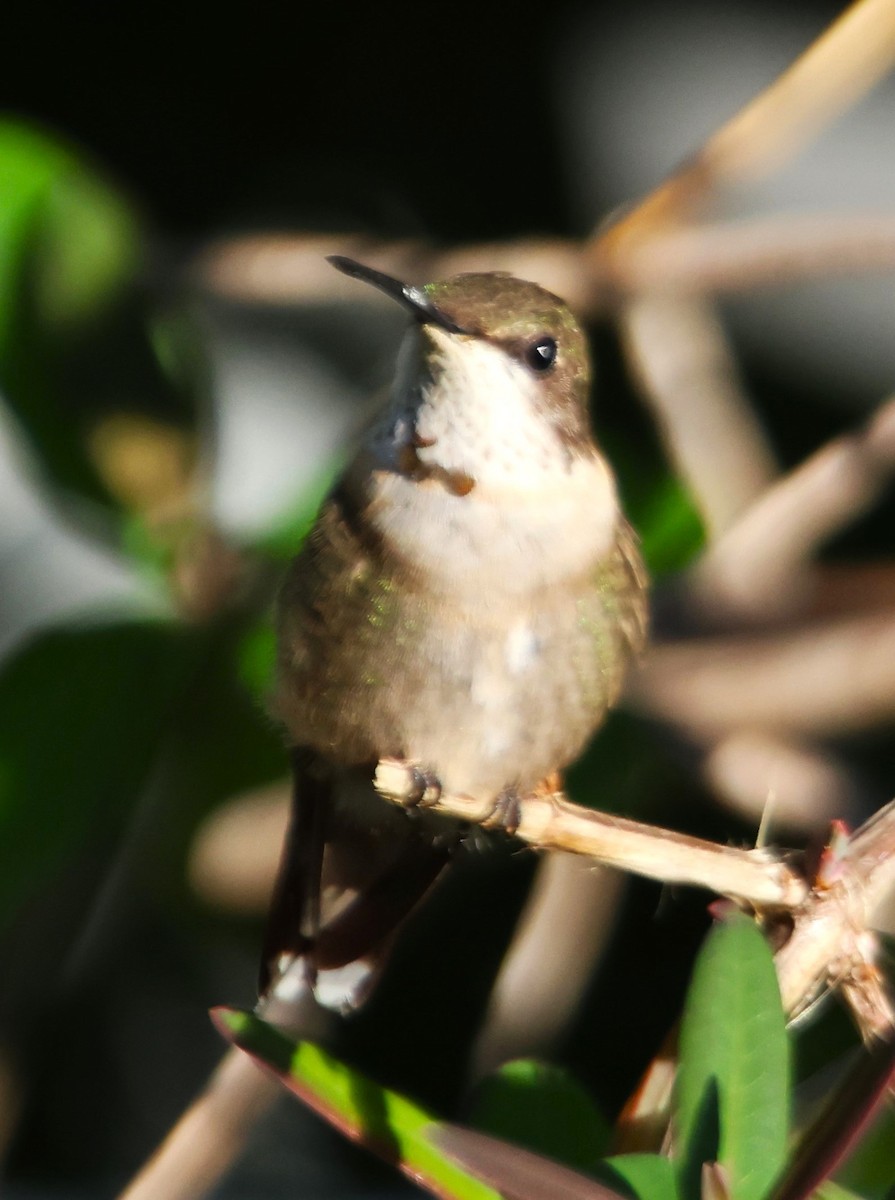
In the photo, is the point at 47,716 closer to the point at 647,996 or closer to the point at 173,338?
the point at 173,338

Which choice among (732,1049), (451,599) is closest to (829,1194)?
(732,1049)

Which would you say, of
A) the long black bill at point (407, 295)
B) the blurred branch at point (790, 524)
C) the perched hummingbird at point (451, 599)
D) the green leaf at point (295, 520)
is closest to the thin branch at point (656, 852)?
the perched hummingbird at point (451, 599)

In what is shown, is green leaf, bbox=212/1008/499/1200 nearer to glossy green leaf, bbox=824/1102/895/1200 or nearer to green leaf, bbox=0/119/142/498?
glossy green leaf, bbox=824/1102/895/1200

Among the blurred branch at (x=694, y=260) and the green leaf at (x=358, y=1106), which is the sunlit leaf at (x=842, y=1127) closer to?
the green leaf at (x=358, y=1106)

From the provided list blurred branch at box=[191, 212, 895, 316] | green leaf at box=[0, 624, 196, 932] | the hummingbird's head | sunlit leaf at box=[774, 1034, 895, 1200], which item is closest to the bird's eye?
the hummingbird's head

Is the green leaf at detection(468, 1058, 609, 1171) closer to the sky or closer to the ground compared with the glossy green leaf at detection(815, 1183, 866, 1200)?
closer to the ground

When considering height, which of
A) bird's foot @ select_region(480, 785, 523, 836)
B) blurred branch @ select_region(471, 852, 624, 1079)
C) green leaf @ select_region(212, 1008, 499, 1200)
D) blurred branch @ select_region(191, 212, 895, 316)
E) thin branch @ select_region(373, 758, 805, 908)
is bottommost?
blurred branch @ select_region(471, 852, 624, 1079)

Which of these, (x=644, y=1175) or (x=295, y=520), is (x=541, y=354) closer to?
(x=295, y=520)

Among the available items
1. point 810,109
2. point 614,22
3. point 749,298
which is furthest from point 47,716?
point 614,22
